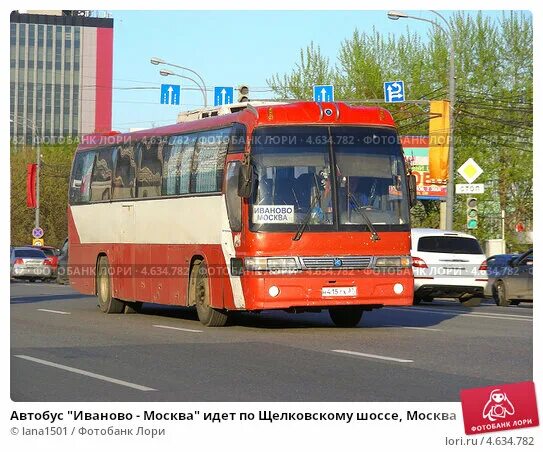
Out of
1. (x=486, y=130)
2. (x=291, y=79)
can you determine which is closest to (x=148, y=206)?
(x=486, y=130)

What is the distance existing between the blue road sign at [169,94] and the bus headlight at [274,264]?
29.5 m

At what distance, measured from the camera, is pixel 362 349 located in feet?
58.1

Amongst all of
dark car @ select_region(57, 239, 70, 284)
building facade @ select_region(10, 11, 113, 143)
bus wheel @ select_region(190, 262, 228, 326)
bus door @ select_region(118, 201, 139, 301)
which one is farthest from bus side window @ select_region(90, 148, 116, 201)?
building facade @ select_region(10, 11, 113, 143)

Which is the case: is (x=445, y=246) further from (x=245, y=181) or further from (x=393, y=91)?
(x=393, y=91)

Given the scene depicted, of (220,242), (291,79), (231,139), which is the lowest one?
(220,242)

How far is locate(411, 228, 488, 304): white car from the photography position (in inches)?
1270

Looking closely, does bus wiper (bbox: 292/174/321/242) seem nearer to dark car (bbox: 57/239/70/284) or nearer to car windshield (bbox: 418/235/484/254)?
car windshield (bbox: 418/235/484/254)

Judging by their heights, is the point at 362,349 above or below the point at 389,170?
below

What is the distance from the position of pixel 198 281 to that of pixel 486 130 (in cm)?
3714

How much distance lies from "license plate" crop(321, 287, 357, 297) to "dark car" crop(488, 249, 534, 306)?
565 inches
